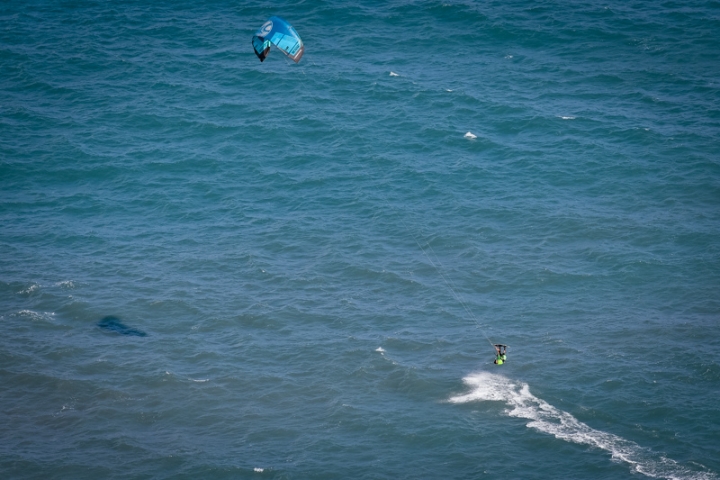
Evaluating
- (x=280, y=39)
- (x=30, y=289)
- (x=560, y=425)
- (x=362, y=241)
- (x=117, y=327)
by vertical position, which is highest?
(x=280, y=39)

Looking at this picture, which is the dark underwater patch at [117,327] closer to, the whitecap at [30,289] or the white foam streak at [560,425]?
the whitecap at [30,289]

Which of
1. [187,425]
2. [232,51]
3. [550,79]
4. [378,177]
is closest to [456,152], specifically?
[378,177]

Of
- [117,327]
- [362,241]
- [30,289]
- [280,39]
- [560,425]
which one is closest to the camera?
[560,425]

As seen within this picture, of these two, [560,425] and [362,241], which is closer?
[560,425]

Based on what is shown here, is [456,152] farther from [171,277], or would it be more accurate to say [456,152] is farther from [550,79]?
[171,277]

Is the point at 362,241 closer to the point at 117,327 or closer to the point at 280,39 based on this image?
the point at 280,39

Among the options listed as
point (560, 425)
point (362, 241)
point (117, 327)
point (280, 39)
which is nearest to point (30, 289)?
point (117, 327)
